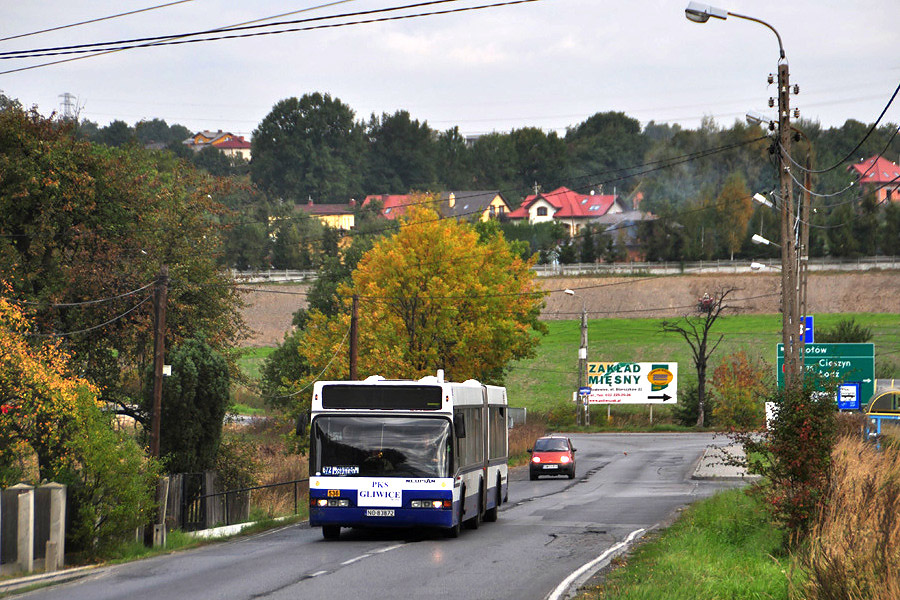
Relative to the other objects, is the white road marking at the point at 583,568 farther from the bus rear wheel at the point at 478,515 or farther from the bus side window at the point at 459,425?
the bus side window at the point at 459,425

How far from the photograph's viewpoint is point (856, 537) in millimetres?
12703

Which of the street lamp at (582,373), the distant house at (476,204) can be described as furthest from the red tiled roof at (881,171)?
the street lamp at (582,373)

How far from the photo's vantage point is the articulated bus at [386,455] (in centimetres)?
2091

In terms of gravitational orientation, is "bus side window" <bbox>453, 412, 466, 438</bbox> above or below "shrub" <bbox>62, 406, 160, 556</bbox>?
above

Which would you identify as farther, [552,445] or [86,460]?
[552,445]

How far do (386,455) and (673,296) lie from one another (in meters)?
97.7

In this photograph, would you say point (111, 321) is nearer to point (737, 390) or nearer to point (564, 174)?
point (737, 390)

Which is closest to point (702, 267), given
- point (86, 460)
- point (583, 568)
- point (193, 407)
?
point (193, 407)

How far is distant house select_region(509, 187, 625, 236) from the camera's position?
168 meters

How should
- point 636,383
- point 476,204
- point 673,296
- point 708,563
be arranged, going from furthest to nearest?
1. point 476,204
2. point 673,296
3. point 636,383
4. point 708,563

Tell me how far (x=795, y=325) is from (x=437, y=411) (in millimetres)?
15170

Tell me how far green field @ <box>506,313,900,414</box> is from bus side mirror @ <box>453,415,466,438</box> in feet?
205

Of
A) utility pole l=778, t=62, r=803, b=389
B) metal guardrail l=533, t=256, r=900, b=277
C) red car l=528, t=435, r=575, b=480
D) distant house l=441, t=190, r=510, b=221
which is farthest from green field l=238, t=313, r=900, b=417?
distant house l=441, t=190, r=510, b=221

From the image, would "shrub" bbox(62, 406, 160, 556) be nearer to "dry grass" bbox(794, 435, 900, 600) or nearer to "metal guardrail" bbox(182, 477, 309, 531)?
"metal guardrail" bbox(182, 477, 309, 531)
